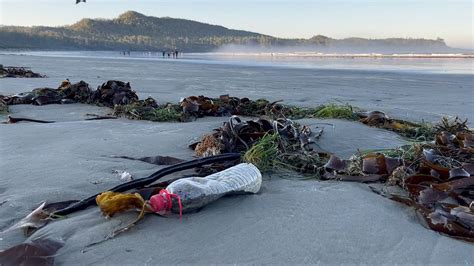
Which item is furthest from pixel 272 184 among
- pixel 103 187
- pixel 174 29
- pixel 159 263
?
pixel 174 29

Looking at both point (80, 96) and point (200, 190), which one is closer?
point (200, 190)

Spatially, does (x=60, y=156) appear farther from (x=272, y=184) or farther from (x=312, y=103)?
(x=312, y=103)

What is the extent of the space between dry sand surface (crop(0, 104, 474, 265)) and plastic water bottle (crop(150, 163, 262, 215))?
41 millimetres

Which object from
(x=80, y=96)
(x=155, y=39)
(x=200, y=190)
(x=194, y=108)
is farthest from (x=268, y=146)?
(x=155, y=39)

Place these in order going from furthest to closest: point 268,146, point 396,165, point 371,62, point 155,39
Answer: point 155,39, point 371,62, point 268,146, point 396,165

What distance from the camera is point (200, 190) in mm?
2107

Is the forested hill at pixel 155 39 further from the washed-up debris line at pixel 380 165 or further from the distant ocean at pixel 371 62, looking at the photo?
the washed-up debris line at pixel 380 165

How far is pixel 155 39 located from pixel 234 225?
401ft

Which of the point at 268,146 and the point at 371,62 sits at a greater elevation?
the point at 268,146

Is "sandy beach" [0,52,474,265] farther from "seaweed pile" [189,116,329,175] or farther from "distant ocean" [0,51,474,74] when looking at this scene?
"distant ocean" [0,51,474,74]

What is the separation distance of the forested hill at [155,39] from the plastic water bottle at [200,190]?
6160 centimetres

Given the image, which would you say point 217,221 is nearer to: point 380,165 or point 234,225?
point 234,225

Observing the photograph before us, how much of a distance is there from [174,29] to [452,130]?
142467 mm

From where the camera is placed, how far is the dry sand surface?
1706mm
